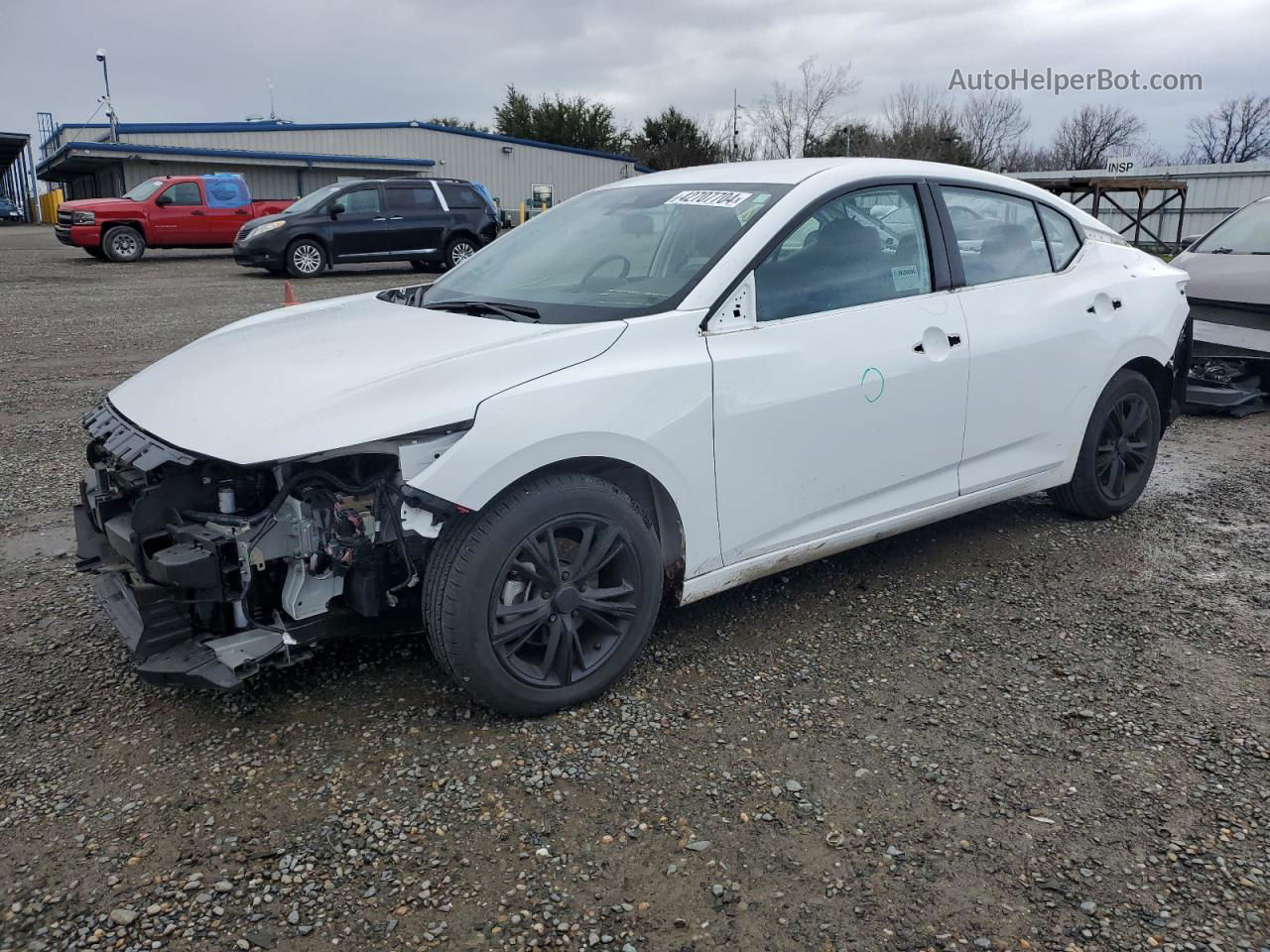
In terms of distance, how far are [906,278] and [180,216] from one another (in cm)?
2112

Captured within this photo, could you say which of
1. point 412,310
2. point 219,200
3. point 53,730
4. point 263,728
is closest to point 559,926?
point 263,728

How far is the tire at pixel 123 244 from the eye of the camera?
20703 millimetres

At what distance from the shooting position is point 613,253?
3.89 metres

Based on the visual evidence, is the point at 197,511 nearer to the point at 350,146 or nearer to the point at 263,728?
the point at 263,728

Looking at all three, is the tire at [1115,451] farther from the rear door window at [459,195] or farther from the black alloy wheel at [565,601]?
the rear door window at [459,195]

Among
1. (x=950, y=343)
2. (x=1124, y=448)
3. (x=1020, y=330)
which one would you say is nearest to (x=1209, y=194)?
(x=1124, y=448)

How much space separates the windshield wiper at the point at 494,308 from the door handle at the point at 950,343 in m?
1.44

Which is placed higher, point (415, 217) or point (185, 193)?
point (185, 193)

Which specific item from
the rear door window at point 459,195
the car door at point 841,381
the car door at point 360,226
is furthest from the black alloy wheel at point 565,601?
the rear door window at point 459,195

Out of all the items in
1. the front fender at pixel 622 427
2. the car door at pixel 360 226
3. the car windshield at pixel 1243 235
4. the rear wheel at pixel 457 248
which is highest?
the car door at pixel 360 226

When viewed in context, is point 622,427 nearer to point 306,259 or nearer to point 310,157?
point 306,259

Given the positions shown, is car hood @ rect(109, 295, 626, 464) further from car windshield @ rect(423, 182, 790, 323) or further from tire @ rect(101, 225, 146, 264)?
tire @ rect(101, 225, 146, 264)

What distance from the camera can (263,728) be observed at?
Answer: 3098 mm

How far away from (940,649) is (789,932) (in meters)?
1.62
